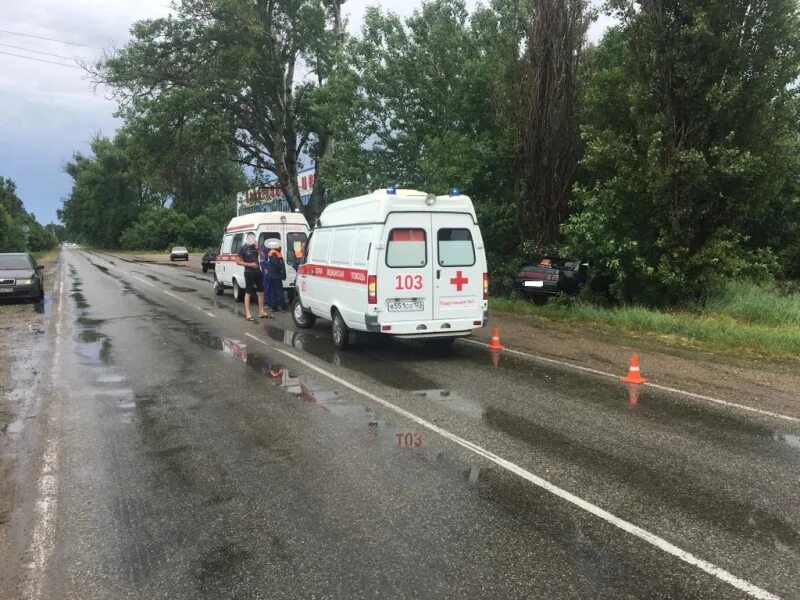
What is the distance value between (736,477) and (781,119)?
10.6m

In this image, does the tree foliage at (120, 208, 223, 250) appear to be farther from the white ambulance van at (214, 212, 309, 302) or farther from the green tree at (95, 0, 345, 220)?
the white ambulance van at (214, 212, 309, 302)

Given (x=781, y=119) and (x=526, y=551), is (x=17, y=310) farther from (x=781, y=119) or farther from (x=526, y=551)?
(x=781, y=119)

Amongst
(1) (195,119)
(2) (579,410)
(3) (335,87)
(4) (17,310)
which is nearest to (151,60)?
(1) (195,119)

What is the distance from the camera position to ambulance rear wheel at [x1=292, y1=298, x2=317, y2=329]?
12695 mm

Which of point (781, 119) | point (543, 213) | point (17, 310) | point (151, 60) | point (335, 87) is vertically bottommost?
point (17, 310)

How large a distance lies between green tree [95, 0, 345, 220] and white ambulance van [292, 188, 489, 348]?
1672cm

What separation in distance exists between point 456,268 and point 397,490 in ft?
18.6

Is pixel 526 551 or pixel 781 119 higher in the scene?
pixel 781 119

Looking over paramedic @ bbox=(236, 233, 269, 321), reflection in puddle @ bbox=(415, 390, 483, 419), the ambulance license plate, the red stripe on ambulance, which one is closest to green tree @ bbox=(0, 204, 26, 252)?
paramedic @ bbox=(236, 233, 269, 321)

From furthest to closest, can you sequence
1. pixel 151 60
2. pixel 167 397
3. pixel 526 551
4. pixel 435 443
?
1. pixel 151 60
2. pixel 167 397
3. pixel 435 443
4. pixel 526 551

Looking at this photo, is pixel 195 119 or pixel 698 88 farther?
pixel 195 119

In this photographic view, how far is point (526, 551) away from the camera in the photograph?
3.61 metres

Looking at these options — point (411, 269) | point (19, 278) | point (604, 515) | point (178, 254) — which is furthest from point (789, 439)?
point (178, 254)

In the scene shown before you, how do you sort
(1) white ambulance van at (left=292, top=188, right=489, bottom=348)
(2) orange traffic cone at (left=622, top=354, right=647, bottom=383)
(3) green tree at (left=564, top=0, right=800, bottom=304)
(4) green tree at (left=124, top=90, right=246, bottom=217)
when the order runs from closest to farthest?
(2) orange traffic cone at (left=622, top=354, right=647, bottom=383) → (1) white ambulance van at (left=292, top=188, right=489, bottom=348) → (3) green tree at (left=564, top=0, right=800, bottom=304) → (4) green tree at (left=124, top=90, right=246, bottom=217)
